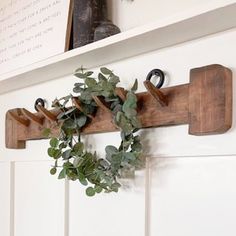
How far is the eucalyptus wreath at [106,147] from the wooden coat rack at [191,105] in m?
0.02

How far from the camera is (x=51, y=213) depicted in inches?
35.0

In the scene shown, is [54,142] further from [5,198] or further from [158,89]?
[5,198]

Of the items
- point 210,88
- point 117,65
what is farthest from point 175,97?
point 117,65

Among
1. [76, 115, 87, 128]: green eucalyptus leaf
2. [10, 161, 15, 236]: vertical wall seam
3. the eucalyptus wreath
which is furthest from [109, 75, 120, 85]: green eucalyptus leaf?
[10, 161, 15, 236]: vertical wall seam

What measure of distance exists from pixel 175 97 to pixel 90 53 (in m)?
0.20

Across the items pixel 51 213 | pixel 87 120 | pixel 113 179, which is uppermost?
pixel 87 120

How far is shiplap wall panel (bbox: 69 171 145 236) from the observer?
27.4 inches

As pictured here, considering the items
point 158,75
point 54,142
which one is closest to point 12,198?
point 54,142

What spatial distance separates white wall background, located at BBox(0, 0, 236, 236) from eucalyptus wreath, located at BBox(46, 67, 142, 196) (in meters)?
0.04

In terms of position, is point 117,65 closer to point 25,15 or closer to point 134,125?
point 134,125

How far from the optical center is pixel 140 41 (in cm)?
66

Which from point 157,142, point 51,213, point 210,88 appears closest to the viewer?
point 210,88

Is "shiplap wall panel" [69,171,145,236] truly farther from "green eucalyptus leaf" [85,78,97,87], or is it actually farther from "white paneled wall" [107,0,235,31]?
"white paneled wall" [107,0,235,31]

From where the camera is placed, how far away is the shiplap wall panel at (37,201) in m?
0.88
